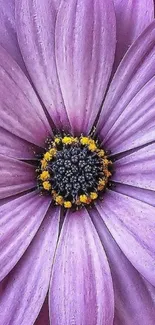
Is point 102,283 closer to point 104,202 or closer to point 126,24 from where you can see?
point 104,202

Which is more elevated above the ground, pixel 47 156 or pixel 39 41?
pixel 39 41

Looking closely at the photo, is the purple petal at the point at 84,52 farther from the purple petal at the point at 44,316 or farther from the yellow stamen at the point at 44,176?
the purple petal at the point at 44,316

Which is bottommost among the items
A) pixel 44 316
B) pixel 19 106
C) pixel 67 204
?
pixel 44 316

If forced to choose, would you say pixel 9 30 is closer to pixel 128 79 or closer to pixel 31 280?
pixel 128 79

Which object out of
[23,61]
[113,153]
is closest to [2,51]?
[23,61]

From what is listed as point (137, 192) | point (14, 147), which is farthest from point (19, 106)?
point (137, 192)

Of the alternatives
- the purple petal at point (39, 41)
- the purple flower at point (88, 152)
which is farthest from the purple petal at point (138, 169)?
the purple petal at point (39, 41)

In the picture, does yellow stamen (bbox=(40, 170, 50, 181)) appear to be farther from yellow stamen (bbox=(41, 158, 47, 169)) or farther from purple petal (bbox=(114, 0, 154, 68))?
purple petal (bbox=(114, 0, 154, 68))
